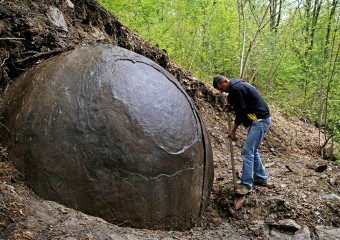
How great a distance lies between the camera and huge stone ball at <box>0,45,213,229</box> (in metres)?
2.75

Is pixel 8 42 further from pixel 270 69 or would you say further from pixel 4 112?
pixel 270 69

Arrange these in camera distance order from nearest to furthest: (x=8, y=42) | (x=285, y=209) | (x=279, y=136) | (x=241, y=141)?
(x=8, y=42) → (x=285, y=209) → (x=241, y=141) → (x=279, y=136)

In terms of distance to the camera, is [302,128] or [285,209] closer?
[285,209]

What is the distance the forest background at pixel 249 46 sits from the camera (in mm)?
7855

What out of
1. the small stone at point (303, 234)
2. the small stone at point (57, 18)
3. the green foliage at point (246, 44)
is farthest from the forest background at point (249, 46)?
the small stone at point (303, 234)

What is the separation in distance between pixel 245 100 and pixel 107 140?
223 cm

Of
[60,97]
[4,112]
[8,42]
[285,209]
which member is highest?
[8,42]

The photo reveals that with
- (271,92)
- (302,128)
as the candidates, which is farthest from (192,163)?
(271,92)

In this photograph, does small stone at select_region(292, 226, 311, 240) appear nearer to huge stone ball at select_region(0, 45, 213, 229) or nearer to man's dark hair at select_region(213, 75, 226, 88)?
huge stone ball at select_region(0, 45, 213, 229)

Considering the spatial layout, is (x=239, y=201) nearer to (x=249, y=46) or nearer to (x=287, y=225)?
(x=287, y=225)

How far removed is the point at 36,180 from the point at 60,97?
0.78 meters

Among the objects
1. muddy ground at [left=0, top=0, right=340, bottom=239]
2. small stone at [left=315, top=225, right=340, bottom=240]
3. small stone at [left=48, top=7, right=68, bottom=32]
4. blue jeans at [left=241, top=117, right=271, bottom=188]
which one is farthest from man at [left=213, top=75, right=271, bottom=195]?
small stone at [left=48, top=7, right=68, bottom=32]

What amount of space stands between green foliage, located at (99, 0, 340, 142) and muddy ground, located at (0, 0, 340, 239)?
179 cm

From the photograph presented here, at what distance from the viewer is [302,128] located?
9.48 m
